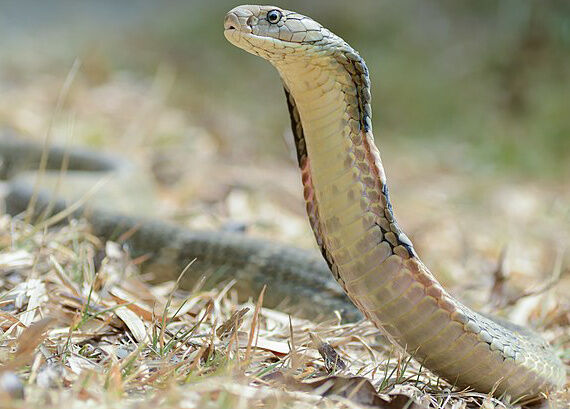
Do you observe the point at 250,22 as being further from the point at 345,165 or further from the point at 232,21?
the point at 345,165

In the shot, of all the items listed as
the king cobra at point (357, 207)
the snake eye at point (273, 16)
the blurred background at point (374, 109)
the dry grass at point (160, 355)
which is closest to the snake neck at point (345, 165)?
the king cobra at point (357, 207)

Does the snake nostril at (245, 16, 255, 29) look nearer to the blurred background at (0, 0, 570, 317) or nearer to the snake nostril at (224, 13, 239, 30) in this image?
the snake nostril at (224, 13, 239, 30)

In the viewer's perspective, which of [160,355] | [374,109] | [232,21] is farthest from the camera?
[374,109]

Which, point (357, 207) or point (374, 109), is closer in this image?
point (357, 207)

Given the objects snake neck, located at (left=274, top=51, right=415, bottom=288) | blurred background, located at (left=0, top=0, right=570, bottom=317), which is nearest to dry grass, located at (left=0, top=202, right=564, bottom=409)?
snake neck, located at (left=274, top=51, right=415, bottom=288)

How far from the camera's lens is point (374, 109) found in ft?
34.1

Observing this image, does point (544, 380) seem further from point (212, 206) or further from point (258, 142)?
point (258, 142)

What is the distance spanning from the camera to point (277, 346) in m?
2.54

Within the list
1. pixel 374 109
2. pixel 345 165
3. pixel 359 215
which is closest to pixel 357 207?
pixel 359 215

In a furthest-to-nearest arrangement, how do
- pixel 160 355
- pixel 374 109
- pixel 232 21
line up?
pixel 374 109
pixel 232 21
pixel 160 355

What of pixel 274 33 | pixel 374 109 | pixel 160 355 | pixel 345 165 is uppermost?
pixel 274 33

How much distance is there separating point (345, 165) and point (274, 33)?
1.42 feet

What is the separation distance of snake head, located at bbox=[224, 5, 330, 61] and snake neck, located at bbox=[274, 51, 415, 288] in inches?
1.7

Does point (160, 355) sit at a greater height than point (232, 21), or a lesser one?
lesser
